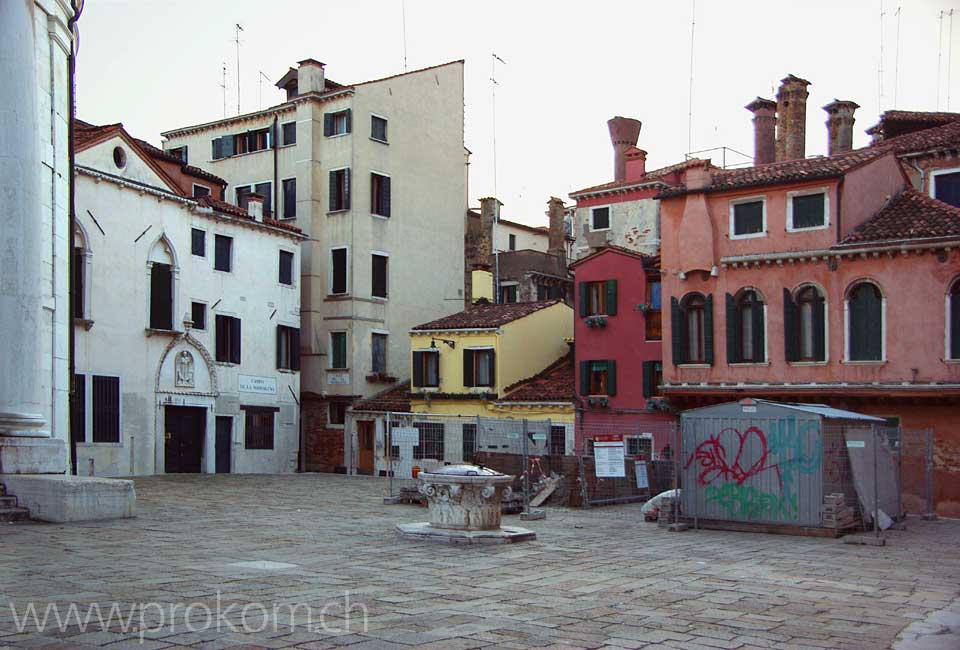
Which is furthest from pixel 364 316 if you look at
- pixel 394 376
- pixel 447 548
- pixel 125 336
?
pixel 447 548

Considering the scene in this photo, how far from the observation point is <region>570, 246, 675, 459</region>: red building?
3553cm

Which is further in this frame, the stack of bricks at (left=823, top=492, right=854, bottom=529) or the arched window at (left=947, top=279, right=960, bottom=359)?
the arched window at (left=947, top=279, right=960, bottom=359)

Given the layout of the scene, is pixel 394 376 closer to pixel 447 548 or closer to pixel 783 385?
pixel 783 385

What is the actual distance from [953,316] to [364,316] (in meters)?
22.5

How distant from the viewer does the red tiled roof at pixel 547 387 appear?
37.6m

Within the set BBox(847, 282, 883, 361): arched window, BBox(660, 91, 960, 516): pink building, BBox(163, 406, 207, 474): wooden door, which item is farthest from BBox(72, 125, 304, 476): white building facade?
BBox(847, 282, 883, 361): arched window

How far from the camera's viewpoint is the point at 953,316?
26484mm

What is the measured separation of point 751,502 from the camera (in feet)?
61.9

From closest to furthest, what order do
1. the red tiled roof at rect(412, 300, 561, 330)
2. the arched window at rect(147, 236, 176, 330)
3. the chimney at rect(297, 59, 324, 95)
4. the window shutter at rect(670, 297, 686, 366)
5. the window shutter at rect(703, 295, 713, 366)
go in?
the window shutter at rect(703, 295, 713, 366)
the window shutter at rect(670, 297, 686, 366)
the arched window at rect(147, 236, 176, 330)
the red tiled roof at rect(412, 300, 561, 330)
the chimney at rect(297, 59, 324, 95)

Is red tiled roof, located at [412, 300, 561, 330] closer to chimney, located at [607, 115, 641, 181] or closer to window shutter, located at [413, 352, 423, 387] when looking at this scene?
window shutter, located at [413, 352, 423, 387]

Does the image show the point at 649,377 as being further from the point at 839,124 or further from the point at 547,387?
the point at 839,124

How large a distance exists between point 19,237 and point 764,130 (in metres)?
28.6

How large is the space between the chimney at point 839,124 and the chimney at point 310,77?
2046 centimetres

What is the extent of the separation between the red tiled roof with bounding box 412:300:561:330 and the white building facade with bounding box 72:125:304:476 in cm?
566
